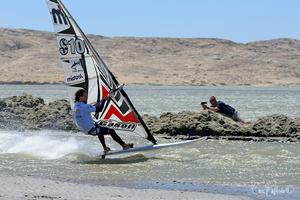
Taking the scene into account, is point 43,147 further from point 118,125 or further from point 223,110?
point 223,110

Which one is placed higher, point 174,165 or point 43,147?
point 174,165

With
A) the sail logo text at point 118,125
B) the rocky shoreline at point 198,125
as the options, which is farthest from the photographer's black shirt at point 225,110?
the sail logo text at point 118,125

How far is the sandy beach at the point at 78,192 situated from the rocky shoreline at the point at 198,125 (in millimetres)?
8941

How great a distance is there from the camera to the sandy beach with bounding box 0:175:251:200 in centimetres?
1024

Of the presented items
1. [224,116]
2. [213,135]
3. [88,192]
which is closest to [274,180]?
[88,192]

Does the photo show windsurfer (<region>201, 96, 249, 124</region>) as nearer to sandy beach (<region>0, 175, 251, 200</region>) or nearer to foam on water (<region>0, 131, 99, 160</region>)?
foam on water (<region>0, 131, 99, 160</region>)

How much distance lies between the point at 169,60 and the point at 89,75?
14650 centimetres

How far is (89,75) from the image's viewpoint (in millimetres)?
15852

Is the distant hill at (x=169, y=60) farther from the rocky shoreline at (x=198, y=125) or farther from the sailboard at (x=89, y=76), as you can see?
the sailboard at (x=89, y=76)

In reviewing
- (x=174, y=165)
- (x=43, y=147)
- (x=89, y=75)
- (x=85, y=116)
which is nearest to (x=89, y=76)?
(x=89, y=75)

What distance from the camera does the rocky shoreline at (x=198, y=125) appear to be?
2038 centimetres

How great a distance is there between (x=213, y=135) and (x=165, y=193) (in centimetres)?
975

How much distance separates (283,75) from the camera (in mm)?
143125

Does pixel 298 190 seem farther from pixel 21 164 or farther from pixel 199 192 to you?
pixel 21 164
